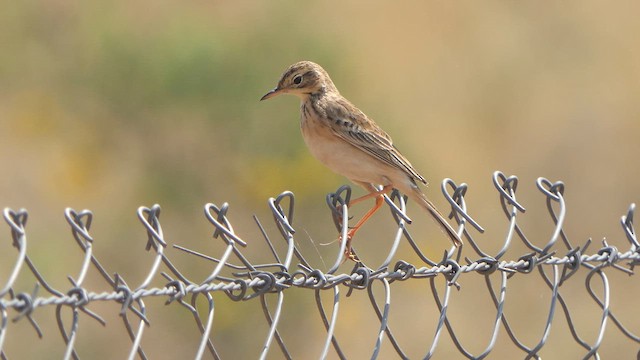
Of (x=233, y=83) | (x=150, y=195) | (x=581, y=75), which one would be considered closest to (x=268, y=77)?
(x=233, y=83)

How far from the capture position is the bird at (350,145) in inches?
273

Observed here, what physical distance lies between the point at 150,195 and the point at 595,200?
6.26 m

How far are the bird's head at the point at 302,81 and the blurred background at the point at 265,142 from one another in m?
3.66

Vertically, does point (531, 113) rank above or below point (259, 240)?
above

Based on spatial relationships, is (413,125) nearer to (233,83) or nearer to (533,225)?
(533,225)

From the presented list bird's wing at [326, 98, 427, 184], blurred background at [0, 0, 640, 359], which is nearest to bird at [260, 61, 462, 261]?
bird's wing at [326, 98, 427, 184]

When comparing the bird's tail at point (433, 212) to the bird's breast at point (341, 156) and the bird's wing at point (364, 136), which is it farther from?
the bird's breast at point (341, 156)

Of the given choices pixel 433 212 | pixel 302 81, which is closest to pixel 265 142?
pixel 302 81

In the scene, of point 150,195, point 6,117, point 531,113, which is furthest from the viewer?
point 531,113

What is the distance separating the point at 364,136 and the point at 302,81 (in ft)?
2.04

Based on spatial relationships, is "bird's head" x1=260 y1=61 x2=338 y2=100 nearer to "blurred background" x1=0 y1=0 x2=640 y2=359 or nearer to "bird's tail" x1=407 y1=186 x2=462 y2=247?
"bird's tail" x1=407 y1=186 x2=462 y2=247

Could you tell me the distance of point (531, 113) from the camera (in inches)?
630

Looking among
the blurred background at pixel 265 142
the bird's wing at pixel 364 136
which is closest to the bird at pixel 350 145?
the bird's wing at pixel 364 136

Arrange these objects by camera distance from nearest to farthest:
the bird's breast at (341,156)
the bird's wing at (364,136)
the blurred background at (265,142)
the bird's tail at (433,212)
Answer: the bird's tail at (433,212)
the bird's breast at (341,156)
the bird's wing at (364,136)
the blurred background at (265,142)
